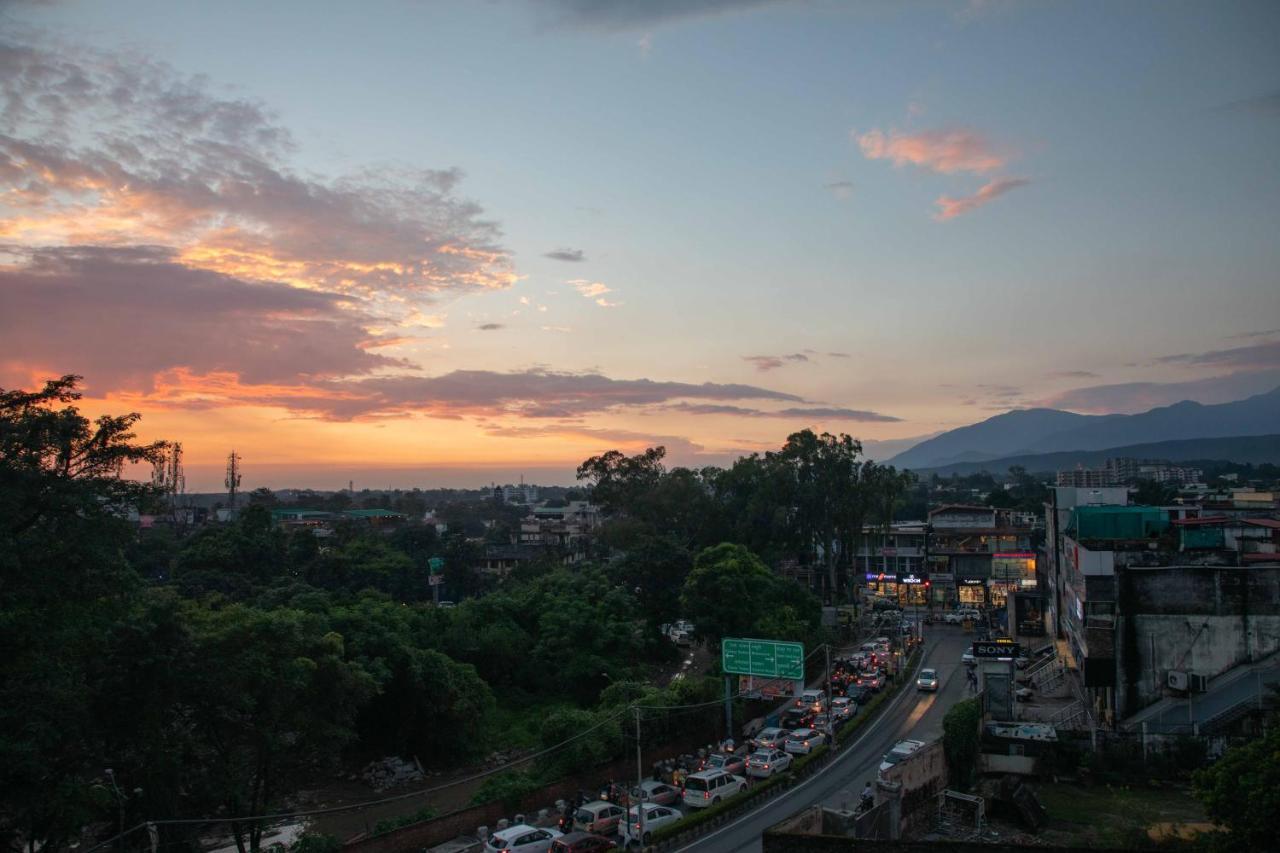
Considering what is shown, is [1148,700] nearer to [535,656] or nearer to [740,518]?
[535,656]

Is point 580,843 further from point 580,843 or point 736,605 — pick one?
point 736,605

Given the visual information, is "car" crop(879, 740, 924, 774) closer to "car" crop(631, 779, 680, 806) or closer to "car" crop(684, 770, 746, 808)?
"car" crop(684, 770, 746, 808)

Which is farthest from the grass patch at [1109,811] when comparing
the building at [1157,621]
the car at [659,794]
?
the car at [659,794]

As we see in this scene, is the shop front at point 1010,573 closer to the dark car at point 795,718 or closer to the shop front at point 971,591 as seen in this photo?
the shop front at point 971,591

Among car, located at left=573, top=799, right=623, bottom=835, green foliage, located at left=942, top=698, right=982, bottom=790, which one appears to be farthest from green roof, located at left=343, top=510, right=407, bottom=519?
green foliage, located at left=942, top=698, right=982, bottom=790

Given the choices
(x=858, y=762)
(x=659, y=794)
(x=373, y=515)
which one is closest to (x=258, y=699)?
(x=659, y=794)

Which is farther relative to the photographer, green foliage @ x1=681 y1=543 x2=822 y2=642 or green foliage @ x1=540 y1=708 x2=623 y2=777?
green foliage @ x1=681 y1=543 x2=822 y2=642

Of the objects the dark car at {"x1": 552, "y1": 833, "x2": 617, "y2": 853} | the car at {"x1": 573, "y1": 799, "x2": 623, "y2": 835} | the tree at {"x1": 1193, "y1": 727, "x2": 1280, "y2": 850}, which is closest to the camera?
the tree at {"x1": 1193, "y1": 727, "x2": 1280, "y2": 850}
